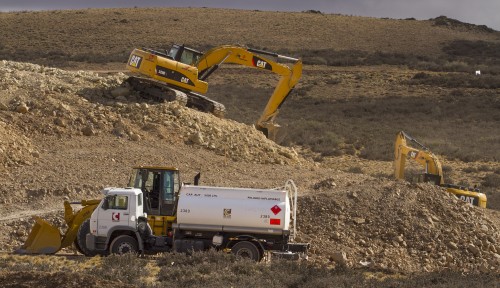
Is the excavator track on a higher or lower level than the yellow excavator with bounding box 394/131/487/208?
higher

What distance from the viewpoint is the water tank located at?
18.2m

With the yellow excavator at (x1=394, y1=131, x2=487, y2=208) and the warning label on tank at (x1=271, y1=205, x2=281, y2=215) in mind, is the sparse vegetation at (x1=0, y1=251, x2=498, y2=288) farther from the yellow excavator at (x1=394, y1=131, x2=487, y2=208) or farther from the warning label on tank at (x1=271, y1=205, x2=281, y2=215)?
the yellow excavator at (x1=394, y1=131, x2=487, y2=208)

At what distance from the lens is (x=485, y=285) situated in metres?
15.0

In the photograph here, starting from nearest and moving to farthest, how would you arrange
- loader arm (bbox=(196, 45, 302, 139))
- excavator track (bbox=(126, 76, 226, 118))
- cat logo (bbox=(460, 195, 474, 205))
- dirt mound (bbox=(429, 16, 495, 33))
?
1. cat logo (bbox=(460, 195, 474, 205))
2. excavator track (bbox=(126, 76, 226, 118))
3. loader arm (bbox=(196, 45, 302, 139))
4. dirt mound (bbox=(429, 16, 495, 33))

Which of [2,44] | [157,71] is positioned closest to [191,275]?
[157,71]

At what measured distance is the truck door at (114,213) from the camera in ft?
60.8

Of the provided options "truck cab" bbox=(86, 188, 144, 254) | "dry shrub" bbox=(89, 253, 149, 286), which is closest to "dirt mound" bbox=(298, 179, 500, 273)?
"truck cab" bbox=(86, 188, 144, 254)

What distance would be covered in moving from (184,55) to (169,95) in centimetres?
160

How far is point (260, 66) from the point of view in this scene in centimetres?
3067

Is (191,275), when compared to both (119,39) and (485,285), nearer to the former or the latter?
(485,285)

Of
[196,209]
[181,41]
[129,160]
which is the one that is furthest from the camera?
[181,41]

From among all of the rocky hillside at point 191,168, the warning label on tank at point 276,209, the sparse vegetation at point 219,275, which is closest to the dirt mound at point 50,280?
the sparse vegetation at point 219,275

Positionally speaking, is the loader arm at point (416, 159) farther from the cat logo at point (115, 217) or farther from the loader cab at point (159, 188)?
the cat logo at point (115, 217)

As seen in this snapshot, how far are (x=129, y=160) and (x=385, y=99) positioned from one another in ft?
108
